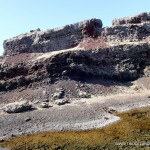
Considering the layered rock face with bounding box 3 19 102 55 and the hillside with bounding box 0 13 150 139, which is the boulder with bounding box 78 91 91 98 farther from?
the layered rock face with bounding box 3 19 102 55

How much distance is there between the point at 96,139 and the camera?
52.6 m

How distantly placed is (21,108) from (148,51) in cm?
3713

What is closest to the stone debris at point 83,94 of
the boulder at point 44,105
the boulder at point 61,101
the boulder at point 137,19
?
the boulder at point 61,101

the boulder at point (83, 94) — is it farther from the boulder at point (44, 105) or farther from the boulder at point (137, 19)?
the boulder at point (137, 19)

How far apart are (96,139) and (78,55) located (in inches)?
1706

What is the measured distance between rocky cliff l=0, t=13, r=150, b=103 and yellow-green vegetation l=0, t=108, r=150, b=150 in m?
25.4

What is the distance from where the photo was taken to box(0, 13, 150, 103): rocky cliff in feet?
299

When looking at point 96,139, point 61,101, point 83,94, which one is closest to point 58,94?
point 61,101

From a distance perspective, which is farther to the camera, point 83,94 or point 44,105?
point 83,94

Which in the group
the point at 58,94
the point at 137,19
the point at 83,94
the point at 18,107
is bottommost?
the point at 83,94

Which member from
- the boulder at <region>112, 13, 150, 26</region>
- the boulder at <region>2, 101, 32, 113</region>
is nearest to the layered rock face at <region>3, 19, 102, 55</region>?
the boulder at <region>112, 13, 150, 26</region>

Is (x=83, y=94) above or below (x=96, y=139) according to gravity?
below

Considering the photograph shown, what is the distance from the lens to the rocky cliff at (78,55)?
91062mm

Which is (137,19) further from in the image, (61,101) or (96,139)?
(96,139)
